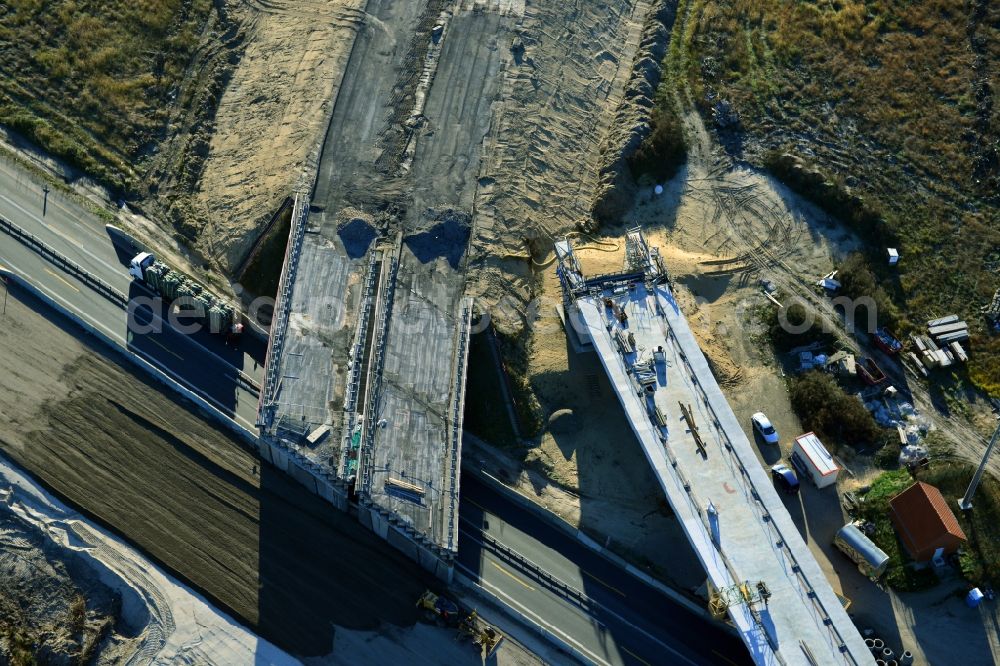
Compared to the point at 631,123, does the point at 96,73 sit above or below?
below

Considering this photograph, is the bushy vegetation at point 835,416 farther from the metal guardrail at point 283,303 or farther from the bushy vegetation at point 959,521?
the metal guardrail at point 283,303

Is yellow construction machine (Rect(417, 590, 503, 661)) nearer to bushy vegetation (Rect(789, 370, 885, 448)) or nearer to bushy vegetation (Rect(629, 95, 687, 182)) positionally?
bushy vegetation (Rect(789, 370, 885, 448))

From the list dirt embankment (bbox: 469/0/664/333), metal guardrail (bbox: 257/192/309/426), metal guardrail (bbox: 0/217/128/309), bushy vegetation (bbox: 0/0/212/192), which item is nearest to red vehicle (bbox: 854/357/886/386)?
dirt embankment (bbox: 469/0/664/333)

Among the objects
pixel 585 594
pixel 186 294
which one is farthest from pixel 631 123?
pixel 585 594

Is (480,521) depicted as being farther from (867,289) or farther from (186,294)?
(867,289)

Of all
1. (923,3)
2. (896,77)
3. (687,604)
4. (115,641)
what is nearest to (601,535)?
(687,604)

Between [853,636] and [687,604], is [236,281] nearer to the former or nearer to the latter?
[687,604]
